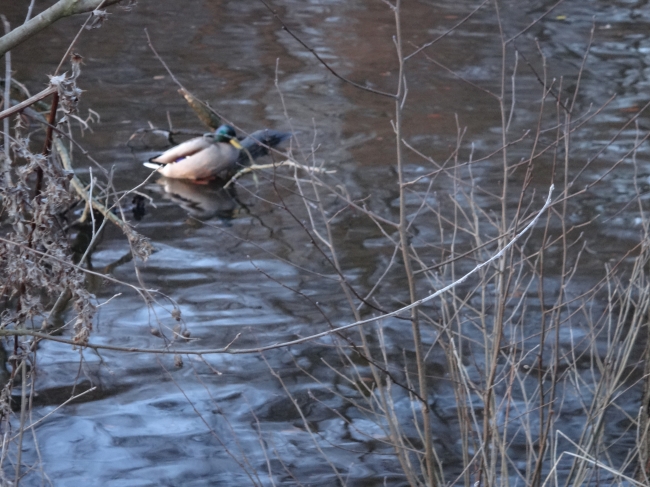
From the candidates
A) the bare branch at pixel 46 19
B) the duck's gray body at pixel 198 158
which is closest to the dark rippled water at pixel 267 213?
the duck's gray body at pixel 198 158

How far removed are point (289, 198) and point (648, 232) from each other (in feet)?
15.5

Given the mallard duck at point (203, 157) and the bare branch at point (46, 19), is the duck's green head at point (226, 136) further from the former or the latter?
the bare branch at point (46, 19)

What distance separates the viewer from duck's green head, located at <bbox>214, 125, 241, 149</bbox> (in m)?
7.98

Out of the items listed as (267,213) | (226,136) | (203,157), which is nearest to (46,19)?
(267,213)

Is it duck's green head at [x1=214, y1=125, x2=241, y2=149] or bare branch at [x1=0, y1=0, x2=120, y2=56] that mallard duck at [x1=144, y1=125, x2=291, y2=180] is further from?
bare branch at [x1=0, y1=0, x2=120, y2=56]

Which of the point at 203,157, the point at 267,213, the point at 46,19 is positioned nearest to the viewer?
the point at 46,19

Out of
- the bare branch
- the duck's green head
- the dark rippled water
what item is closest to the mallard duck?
the duck's green head

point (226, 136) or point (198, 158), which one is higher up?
point (226, 136)

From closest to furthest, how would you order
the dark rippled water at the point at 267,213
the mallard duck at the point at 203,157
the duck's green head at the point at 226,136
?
the dark rippled water at the point at 267,213 → the mallard duck at the point at 203,157 → the duck's green head at the point at 226,136

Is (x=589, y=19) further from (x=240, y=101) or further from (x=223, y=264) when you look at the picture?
(x=223, y=264)

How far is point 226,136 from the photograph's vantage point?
800 cm

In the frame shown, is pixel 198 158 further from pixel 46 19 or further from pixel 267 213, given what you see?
pixel 46 19

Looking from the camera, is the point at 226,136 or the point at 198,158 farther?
the point at 226,136

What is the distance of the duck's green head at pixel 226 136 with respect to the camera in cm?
798
